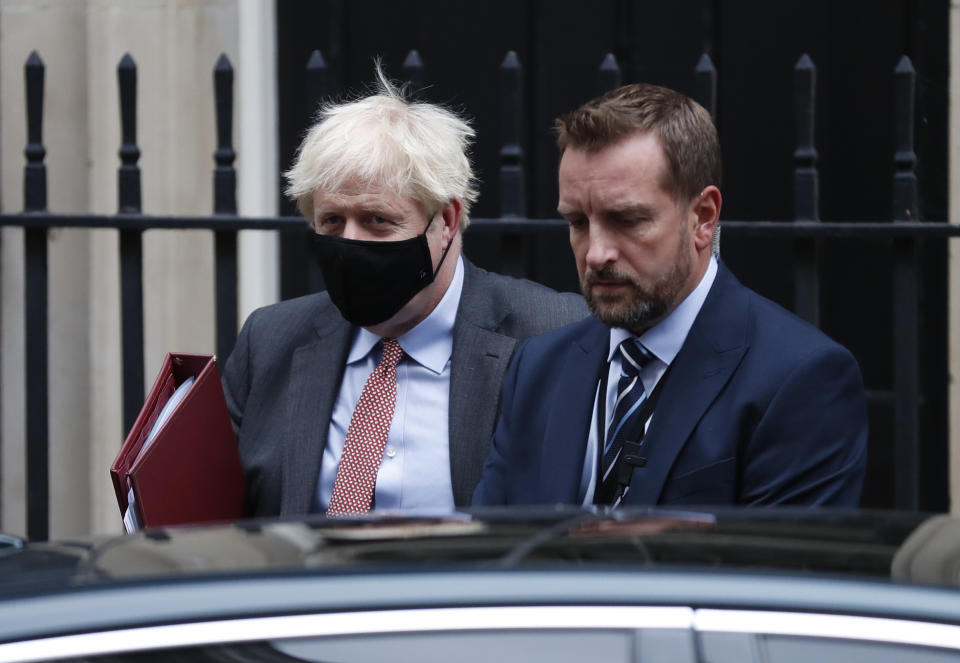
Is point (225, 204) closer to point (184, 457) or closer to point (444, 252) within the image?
point (444, 252)

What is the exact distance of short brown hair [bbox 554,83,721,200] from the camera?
272 cm

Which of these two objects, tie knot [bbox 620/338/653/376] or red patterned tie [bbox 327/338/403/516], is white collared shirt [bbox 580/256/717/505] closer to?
tie knot [bbox 620/338/653/376]

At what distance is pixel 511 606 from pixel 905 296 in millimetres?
2798

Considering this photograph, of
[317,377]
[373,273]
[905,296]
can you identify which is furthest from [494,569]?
[905,296]

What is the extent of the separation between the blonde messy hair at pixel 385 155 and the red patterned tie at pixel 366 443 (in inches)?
15.8

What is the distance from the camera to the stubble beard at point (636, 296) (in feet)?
8.86

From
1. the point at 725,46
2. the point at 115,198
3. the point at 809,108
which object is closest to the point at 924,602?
the point at 809,108

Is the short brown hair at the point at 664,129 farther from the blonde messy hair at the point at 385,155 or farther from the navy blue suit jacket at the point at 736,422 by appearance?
the blonde messy hair at the point at 385,155

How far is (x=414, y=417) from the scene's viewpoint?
3.23 m

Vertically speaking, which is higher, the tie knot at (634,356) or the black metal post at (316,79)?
the black metal post at (316,79)

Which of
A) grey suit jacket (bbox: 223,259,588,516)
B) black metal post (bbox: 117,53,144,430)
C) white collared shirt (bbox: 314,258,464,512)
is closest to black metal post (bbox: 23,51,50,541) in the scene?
black metal post (bbox: 117,53,144,430)

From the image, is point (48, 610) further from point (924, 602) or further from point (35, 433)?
point (35, 433)

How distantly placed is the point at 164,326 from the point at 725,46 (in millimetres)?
2356

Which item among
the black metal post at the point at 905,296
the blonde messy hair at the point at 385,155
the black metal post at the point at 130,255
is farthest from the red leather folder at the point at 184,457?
the black metal post at the point at 905,296
